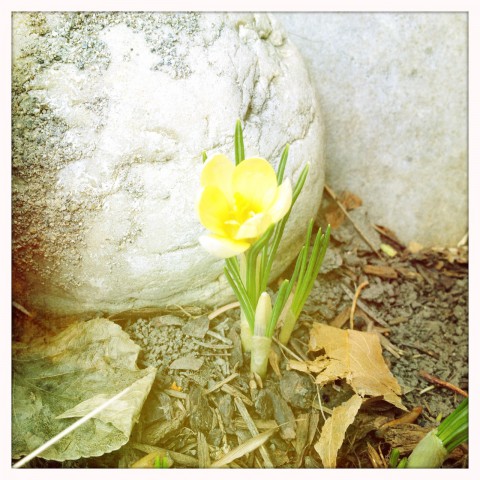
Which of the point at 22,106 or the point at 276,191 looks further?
the point at 22,106

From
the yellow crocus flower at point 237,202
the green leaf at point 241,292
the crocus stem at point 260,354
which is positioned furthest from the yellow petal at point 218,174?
the crocus stem at point 260,354

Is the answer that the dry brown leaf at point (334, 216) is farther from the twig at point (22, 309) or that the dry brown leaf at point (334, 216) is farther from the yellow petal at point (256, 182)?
the twig at point (22, 309)

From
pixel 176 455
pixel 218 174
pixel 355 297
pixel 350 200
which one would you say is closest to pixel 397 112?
pixel 350 200

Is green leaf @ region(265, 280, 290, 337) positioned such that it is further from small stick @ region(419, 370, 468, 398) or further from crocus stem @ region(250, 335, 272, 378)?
small stick @ region(419, 370, 468, 398)

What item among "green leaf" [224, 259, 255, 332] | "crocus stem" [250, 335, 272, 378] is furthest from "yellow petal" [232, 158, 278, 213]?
"crocus stem" [250, 335, 272, 378]
